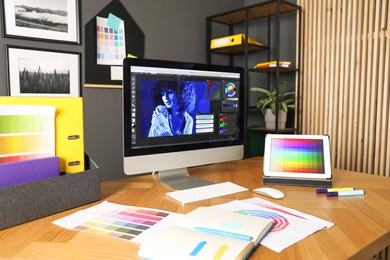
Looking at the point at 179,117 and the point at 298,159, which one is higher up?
the point at 179,117

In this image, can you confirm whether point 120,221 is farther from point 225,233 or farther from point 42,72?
point 42,72

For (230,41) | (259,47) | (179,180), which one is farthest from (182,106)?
(259,47)

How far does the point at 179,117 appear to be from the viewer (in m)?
1.41

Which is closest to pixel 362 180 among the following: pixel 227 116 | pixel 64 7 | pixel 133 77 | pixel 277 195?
pixel 277 195

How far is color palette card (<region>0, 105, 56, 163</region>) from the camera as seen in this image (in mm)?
1014

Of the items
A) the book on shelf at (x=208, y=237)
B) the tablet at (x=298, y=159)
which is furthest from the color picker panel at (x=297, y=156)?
the book on shelf at (x=208, y=237)

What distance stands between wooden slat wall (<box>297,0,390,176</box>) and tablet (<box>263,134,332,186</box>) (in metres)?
1.17

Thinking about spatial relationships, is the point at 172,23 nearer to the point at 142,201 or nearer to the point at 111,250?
the point at 142,201

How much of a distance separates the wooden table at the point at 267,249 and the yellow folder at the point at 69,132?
17 cm

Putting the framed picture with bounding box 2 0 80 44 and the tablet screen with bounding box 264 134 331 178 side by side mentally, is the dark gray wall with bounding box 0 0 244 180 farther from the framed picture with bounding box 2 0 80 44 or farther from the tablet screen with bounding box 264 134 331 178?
the tablet screen with bounding box 264 134 331 178

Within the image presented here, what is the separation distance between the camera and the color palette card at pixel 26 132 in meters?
1.01

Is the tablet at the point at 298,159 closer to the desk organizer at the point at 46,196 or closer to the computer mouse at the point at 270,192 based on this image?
the computer mouse at the point at 270,192

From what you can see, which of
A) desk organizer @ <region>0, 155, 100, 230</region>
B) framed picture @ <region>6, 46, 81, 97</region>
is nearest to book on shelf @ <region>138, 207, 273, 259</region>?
desk organizer @ <region>0, 155, 100, 230</region>

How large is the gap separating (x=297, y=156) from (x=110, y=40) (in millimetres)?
1651
